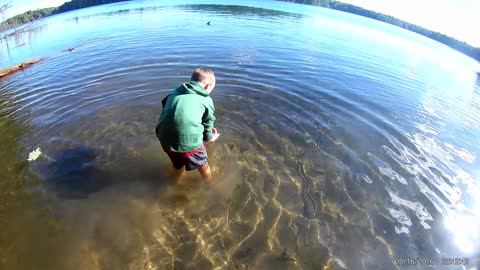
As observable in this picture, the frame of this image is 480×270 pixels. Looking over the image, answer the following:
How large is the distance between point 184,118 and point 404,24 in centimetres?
14822

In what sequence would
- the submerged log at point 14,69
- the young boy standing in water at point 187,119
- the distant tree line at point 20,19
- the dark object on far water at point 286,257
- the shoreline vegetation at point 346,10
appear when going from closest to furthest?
1. the dark object on far water at point 286,257
2. the young boy standing in water at point 187,119
3. the submerged log at point 14,69
4. the distant tree line at point 20,19
5. the shoreline vegetation at point 346,10

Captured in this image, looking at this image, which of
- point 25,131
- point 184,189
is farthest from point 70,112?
point 184,189

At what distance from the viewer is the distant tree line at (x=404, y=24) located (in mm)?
61700

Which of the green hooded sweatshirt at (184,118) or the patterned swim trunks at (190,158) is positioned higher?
the green hooded sweatshirt at (184,118)

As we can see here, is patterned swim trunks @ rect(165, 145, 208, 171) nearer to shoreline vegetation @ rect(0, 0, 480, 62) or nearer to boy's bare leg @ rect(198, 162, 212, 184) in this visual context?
boy's bare leg @ rect(198, 162, 212, 184)

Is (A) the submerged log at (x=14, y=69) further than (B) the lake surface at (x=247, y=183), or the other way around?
(A) the submerged log at (x=14, y=69)

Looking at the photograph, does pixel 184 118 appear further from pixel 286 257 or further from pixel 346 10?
pixel 346 10

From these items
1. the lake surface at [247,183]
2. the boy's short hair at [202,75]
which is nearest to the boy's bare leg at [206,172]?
the lake surface at [247,183]

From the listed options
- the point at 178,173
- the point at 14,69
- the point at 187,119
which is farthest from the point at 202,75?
the point at 14,69

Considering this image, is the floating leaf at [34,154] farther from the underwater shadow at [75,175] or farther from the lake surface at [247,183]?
the underwater shadow at [75,175]

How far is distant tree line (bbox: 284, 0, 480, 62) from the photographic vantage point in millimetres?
61700

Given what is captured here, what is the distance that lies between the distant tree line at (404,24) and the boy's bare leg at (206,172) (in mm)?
67132

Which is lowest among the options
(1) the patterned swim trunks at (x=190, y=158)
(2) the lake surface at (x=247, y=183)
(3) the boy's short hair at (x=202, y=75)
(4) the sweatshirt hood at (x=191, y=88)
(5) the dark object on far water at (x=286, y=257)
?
(5) the dark object on far water at (x=286, y=257)

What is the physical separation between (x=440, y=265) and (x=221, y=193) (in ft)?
13.6
